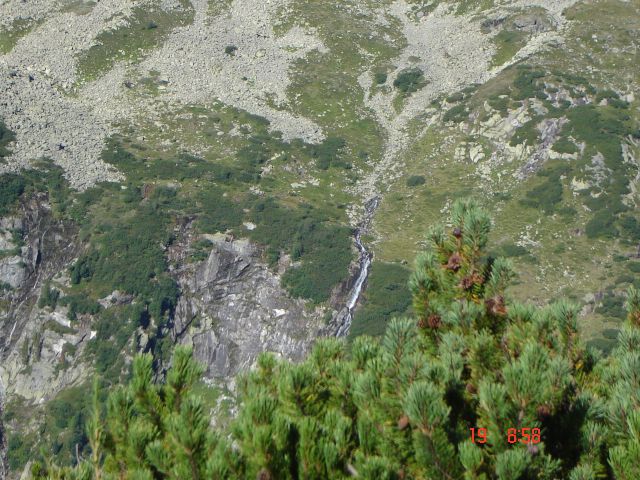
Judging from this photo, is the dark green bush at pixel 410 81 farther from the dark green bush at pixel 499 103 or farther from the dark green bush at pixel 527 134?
the dark green bush at pixel 527 134

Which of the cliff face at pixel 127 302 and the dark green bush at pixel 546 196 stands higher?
the cliff face at pixel 127 302

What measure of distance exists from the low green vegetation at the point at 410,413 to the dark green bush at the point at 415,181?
217 feet

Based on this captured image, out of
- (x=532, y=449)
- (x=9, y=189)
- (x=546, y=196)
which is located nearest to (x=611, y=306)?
(x=546, y=196)

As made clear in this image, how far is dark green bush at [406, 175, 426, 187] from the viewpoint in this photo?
74000mm

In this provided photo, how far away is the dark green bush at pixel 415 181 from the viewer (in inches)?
2913

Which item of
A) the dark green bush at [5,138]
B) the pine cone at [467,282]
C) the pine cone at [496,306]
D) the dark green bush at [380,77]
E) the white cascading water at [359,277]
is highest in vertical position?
the pine cone at [467,282]

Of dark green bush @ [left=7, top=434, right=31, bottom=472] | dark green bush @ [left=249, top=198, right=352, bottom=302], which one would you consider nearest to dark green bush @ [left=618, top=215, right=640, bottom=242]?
dark green bush @ [left=249, top=198, right=352, bottom=302]

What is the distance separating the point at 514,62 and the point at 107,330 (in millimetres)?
63419

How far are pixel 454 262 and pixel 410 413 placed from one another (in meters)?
3.55

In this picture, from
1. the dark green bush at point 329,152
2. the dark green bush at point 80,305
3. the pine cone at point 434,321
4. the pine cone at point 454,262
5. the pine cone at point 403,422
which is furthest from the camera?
the dark green bush at point 329,152

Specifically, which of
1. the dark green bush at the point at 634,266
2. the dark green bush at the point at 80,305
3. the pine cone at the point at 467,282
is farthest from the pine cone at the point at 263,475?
the dark green bush at the point at 634,266

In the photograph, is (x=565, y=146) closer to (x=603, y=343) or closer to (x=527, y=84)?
(x=527, y=84)

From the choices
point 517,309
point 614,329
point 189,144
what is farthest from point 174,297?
point 517,309

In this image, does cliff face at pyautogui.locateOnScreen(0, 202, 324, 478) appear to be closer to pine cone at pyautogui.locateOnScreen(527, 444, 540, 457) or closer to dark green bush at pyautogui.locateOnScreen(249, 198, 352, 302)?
dark green bush at pyautogui.locateOnScreen(249, 198, 352, 302)
